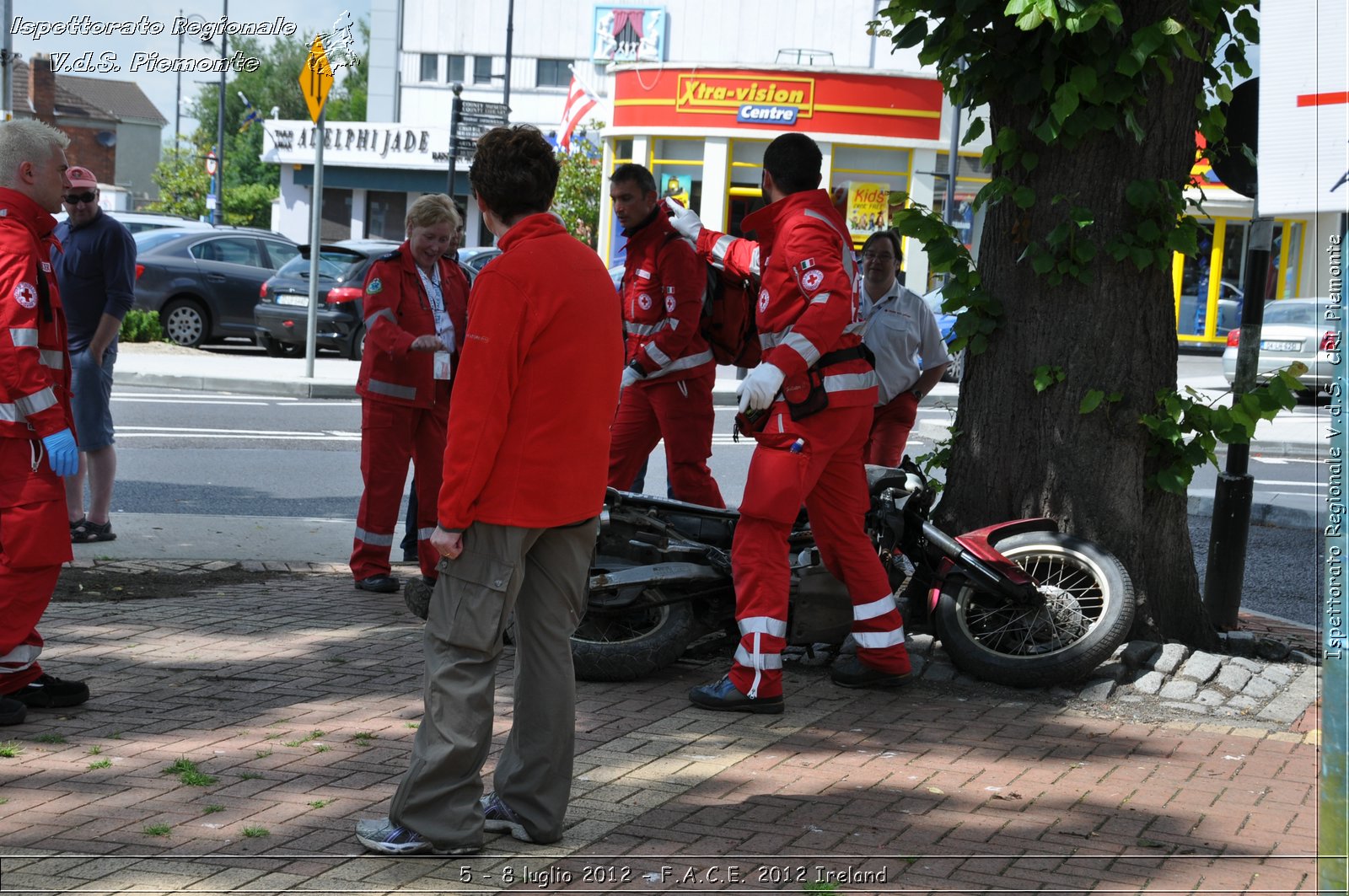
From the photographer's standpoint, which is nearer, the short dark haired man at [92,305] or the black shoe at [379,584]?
the black shoe at [379,584]

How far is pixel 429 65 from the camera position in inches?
2072

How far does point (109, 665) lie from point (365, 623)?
125cm

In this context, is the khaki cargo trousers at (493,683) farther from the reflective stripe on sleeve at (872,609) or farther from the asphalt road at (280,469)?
the asphalt road at (280,469)

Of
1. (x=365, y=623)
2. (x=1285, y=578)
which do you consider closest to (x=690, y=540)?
(x=365, y=623)

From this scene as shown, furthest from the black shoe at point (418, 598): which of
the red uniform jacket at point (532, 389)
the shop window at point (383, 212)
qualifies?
the shop window at point (383, 212)

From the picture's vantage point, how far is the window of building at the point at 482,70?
2051 inches

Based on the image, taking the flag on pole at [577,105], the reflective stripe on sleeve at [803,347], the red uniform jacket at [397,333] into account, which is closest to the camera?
the reflective stripe on sleeve at [803,347]

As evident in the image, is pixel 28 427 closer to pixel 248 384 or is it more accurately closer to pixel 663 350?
pixel 663 350

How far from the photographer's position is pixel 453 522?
12.6ft

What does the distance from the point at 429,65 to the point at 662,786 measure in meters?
51.2

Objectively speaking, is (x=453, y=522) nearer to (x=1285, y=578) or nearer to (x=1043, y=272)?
(x=1043, y=272)

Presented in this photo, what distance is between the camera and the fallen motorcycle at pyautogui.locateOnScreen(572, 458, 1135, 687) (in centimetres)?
579

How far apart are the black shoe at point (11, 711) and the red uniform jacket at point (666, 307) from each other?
10.3 ft

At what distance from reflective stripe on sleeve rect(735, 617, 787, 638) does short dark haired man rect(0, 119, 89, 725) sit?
243 cm
